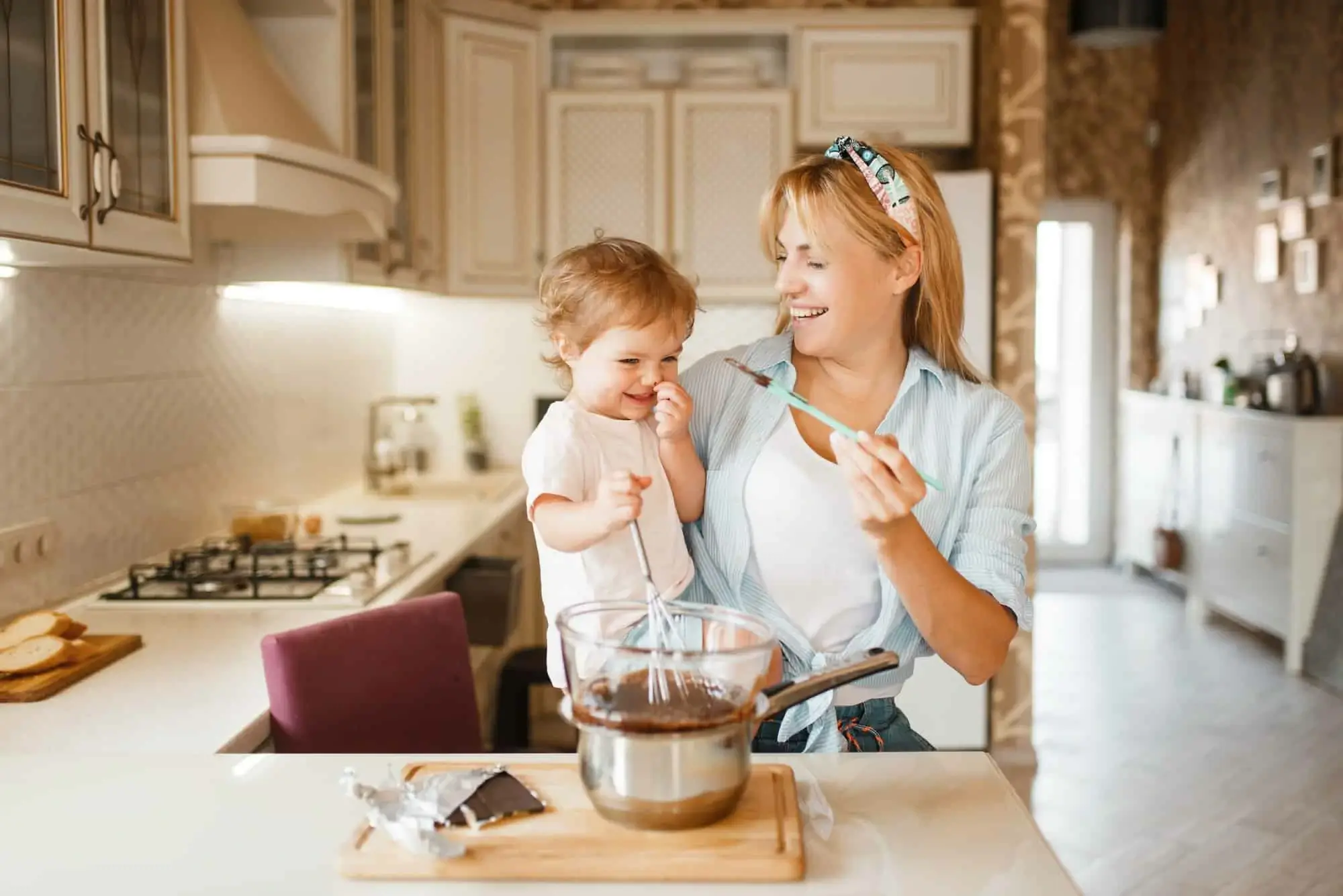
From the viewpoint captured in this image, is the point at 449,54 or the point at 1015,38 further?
the point at 449,54

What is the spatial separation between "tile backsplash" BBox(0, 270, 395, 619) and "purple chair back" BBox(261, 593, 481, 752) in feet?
2.30

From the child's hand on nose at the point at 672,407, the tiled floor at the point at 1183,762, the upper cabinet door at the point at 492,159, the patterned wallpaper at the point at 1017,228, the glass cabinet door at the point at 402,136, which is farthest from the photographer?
the upper cabinet door at the point at 492,159

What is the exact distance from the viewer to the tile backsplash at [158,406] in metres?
2.12

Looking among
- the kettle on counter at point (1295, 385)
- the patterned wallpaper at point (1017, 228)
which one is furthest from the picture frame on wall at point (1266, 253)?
the patterned wallpaper at point (1017, 228)

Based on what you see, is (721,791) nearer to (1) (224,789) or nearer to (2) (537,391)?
(1) (224,789)

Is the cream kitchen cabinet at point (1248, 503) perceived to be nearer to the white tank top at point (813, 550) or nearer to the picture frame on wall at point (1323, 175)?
the picture frame on wall at point (1323, 175)

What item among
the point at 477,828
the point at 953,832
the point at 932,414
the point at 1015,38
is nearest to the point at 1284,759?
the point at 1015,38

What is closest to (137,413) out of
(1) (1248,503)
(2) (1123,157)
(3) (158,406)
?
(3) (158,406)

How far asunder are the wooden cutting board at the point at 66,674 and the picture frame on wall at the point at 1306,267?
209 inches

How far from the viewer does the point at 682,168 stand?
4.22 metres

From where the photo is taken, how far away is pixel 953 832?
108 centimetres

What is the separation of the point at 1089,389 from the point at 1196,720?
11.3 ft

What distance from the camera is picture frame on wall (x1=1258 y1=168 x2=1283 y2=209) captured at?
19.4ft

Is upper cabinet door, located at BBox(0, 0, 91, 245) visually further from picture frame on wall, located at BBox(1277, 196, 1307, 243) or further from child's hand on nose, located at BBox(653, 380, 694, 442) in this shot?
picture frame on wall, located at BBox(1277, 196, 1307, 243)
